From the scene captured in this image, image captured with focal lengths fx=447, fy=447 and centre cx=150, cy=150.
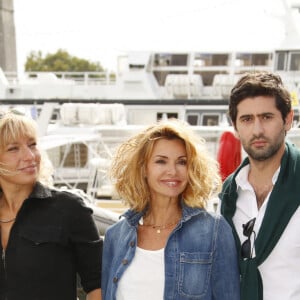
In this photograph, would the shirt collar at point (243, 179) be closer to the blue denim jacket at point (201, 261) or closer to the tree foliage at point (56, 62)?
A: the blue denim jacket at point (201, 261)

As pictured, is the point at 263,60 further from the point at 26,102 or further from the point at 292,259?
the point at 292,259

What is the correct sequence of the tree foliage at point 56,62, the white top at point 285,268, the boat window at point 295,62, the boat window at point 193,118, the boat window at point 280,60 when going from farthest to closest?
1. the tree foliage at point 56,62
2. the boat window at point 193,118
3. the boat window at point 280,60
4. the boat window at point 295,62
5. the white top at point 285,268

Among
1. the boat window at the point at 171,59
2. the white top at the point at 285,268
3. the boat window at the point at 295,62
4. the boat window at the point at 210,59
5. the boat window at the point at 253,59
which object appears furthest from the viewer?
the boat window at the point at 171,59

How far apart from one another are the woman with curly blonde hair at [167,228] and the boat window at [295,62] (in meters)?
18.4

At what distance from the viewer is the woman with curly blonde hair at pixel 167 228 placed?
1912 mm

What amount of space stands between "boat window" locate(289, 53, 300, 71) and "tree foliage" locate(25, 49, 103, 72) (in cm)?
3643

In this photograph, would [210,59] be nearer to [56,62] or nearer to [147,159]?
[147,159]

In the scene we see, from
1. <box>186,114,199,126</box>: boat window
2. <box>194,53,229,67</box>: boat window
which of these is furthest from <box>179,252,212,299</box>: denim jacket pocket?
<box>194,53,229,67</box>: boat window

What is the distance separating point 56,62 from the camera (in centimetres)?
5144

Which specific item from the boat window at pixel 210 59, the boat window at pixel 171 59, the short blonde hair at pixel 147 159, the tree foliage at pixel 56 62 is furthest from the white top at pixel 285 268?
the tree foliage at pixel 56 62

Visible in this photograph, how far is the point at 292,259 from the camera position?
186 cm

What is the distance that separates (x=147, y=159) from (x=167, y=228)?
33 centimetres

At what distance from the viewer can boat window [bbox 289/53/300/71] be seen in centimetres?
1919

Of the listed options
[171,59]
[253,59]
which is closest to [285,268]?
Result: [253,59]
